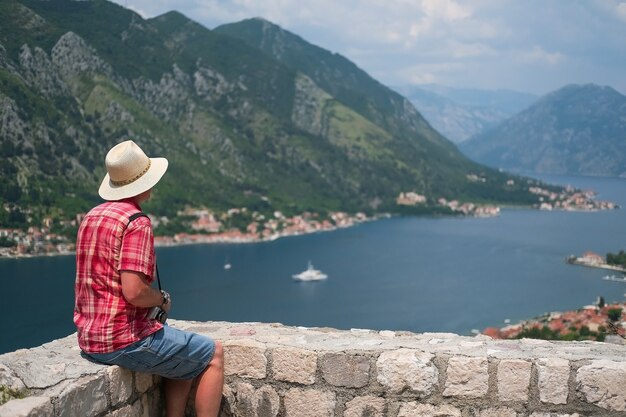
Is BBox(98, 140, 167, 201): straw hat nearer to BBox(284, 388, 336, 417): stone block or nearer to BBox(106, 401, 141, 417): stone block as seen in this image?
BBox(106, 401, 141, 417): stone block

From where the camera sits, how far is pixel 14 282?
59.6 metres

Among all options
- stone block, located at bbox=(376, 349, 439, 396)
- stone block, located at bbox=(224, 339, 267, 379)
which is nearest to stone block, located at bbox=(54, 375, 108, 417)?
stone block, located at bbox=(224, 339, 267, 379)

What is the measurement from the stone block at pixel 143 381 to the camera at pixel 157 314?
0.35 metres

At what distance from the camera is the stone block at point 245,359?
3.97 meters

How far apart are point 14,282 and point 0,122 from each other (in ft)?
117

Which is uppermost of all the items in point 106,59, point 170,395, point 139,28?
point 139,28

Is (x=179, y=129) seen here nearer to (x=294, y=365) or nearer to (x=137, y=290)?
(x=294, y=365)

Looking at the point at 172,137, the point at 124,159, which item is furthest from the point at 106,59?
the point at 124,159

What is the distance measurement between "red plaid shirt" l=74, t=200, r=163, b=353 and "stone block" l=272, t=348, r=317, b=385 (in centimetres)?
89

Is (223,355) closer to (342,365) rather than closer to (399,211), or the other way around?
(342,365)

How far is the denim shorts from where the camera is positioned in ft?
11.3

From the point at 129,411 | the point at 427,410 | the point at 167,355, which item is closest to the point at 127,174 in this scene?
the point at 167,355

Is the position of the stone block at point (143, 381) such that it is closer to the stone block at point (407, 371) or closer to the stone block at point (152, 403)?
the stone block at point (152, 403)

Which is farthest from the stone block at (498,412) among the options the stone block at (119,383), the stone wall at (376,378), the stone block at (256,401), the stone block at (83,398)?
the stone block at (83,398)
